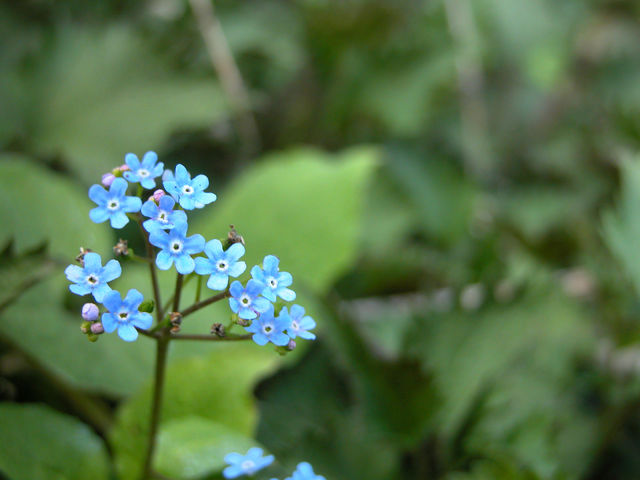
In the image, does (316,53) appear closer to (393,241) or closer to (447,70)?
(447,70)

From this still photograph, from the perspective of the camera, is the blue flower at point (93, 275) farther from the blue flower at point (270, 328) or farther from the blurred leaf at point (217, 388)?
the blurred leaf at point (217, 388)

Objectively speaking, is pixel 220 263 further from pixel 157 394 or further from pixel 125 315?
pixel 157 394

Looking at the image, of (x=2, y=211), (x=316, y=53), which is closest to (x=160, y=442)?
(x=2, y=211)

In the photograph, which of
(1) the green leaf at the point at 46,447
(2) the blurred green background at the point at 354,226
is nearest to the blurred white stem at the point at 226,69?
(2) the blurred green background at the point at 354,226

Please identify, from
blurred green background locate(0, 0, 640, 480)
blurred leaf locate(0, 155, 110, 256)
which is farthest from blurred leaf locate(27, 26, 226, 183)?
blurred leaf locate(0, 155, 110, 256)

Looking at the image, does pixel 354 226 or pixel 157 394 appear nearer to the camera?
pixel 157 394

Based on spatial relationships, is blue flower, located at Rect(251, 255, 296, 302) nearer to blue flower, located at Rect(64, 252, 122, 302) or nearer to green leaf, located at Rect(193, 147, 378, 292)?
blue flower, located at Rect(64, 252, 122, 302)

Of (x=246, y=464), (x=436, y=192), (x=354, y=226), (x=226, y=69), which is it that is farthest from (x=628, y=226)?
(x=226, y=69)
